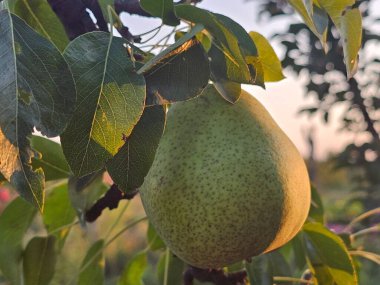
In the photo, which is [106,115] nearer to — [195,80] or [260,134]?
[195,80]

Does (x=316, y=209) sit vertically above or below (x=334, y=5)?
below

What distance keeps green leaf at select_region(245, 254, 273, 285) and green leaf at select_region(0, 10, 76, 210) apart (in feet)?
1.55

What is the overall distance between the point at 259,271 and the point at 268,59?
320 millimetres

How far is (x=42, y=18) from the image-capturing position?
0.85m

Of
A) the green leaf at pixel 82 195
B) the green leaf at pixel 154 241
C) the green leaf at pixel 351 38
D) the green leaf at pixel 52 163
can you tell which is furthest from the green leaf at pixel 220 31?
Answer: the green leaf at pixel 154 241

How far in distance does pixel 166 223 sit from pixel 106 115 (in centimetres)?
25

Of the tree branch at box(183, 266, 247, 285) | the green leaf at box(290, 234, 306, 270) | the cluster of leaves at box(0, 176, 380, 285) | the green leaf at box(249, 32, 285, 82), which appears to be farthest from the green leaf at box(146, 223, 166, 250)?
the green leaf at box(249, 32, 285, 82)

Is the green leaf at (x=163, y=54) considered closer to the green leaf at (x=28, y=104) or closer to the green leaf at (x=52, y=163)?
the green leaf at (x=28, y=104)

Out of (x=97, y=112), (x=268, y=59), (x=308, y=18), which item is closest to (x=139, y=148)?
(x=97, y=112)

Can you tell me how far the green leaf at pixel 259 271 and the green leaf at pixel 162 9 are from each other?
419mm

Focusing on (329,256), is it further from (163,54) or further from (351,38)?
(163,54)

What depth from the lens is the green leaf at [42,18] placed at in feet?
2.78

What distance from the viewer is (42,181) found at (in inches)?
22.8

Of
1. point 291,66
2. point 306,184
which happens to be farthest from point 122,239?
point 306,184
